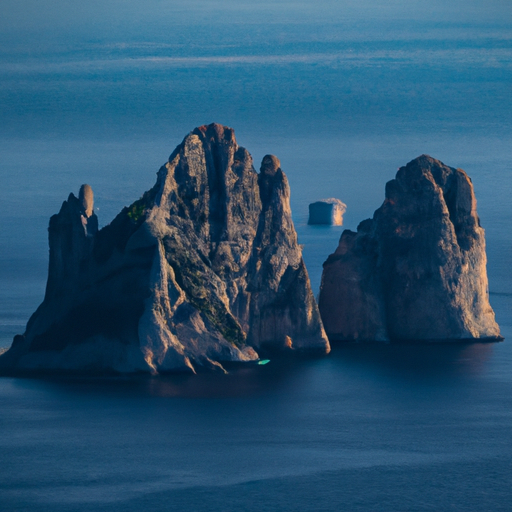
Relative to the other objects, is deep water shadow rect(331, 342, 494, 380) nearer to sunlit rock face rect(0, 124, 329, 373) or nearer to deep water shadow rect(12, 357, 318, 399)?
sunlit rock face rect(0, 124, 329, 373)

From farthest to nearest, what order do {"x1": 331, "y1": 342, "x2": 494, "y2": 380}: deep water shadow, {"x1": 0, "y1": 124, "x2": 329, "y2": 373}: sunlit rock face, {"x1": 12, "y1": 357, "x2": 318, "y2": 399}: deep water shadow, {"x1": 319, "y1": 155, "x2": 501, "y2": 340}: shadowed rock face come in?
{"x1": 319, "y1": 155, "x2": 501, "y2": 340}: shadowed rock face < {"x1": 331, "y1": 342, "x2": 494, "y2": 380}: deep water shadow < {"x1": 0, "y1": 124, "x2": 329, "y2": 373}: sunlit rock face < {"x1": 12, "y1": 357, "x2": 318, "y2": 399}: deep water shadow

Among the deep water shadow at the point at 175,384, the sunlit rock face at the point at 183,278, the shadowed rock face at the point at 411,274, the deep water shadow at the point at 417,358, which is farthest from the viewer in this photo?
the shadowed rock face at the point at 411,274

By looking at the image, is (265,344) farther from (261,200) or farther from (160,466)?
(160,466)

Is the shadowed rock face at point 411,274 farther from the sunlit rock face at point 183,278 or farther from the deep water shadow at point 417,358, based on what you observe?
the sunlit rock face at point 183,278

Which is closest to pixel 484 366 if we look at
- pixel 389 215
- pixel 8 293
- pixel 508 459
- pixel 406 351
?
pixel 406 351

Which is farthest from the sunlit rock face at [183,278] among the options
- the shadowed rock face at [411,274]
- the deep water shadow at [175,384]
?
the shadowed rock face at [411,274]

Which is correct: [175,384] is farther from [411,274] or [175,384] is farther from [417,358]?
[411,274]

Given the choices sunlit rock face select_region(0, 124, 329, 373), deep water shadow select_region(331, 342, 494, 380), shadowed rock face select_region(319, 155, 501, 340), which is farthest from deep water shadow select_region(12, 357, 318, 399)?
shadowed rock face select_region(319, 155, 501, 340)
